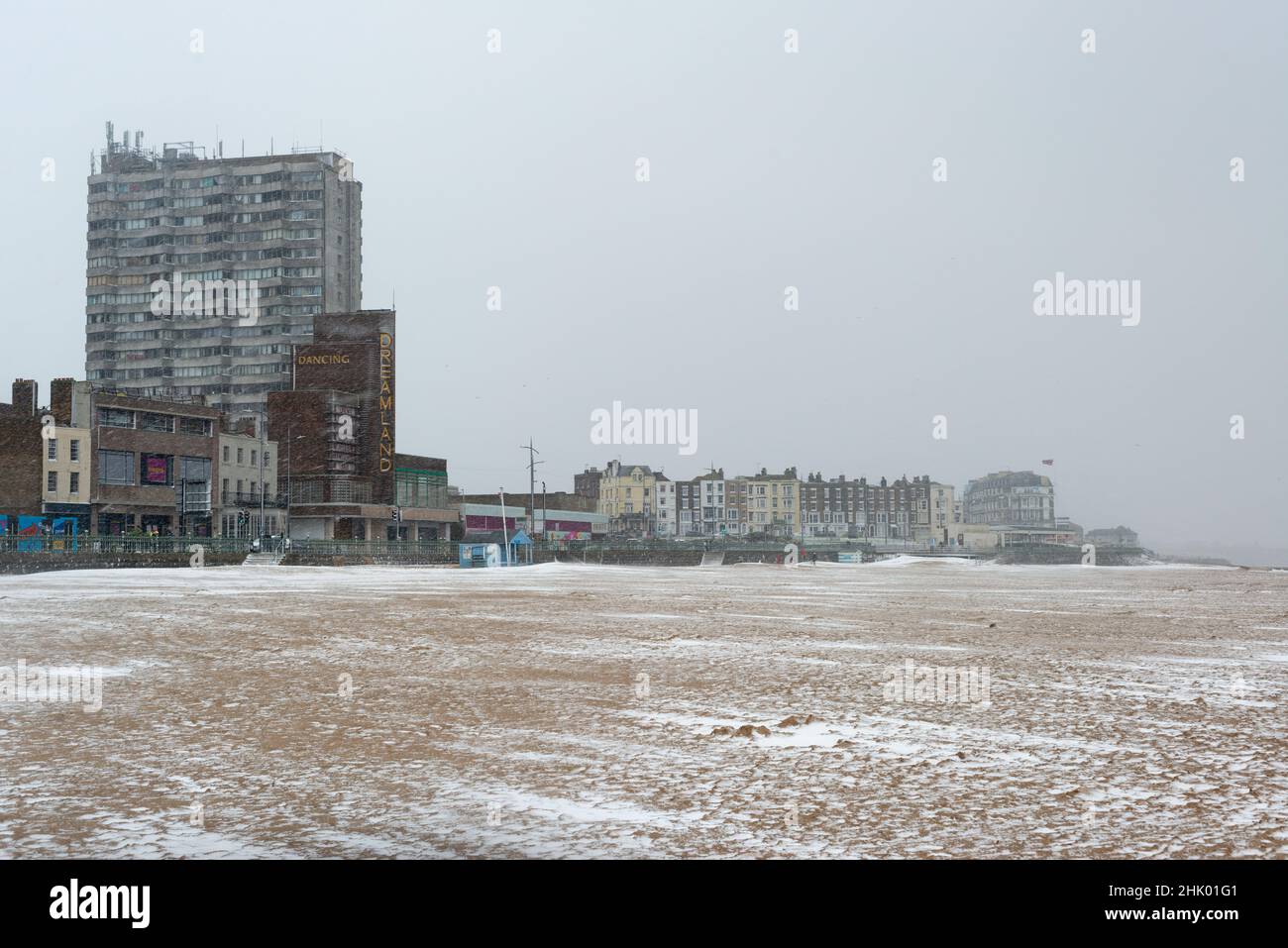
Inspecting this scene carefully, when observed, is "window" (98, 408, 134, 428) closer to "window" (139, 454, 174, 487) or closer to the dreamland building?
the dreamland building

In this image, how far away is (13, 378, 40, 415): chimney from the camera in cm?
7400

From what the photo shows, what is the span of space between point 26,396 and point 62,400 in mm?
5065

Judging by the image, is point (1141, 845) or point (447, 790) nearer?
point (1141, 845)

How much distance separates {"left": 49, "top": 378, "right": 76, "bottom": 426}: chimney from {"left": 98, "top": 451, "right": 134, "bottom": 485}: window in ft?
10.4

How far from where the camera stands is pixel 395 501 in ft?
329

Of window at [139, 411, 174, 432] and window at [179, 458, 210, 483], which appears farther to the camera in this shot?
window at [179, 458, 210, 483]

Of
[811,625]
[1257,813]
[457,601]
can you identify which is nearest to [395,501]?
[457,601]

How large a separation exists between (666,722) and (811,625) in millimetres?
12080

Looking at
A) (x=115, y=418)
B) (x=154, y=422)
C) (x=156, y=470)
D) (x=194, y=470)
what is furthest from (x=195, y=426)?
(x=115, y=418)

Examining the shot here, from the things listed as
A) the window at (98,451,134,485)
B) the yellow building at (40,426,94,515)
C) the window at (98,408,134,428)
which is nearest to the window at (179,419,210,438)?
the window at (98,408,134,428)

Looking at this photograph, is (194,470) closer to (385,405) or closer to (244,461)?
(244,461)

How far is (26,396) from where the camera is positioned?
74.2 meters
